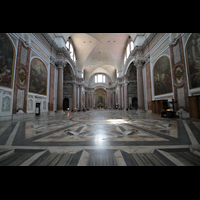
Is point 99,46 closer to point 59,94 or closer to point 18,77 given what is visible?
point 59,94

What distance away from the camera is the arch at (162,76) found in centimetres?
830

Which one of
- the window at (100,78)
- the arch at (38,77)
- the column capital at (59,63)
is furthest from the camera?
the window at (100,78)

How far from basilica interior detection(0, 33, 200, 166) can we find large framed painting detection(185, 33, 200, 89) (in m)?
0.06

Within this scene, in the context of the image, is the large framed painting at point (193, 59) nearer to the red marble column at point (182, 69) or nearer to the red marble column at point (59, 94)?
the red marble column at point (182, 69)

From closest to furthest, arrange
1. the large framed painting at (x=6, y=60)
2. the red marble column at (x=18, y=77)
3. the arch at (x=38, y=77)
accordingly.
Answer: the large framed painting at (x=6, y=60)
the red marble column at (x=18, y=77)
the arch at (x=38, y=77)

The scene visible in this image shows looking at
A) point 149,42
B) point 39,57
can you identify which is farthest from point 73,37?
point 149,42

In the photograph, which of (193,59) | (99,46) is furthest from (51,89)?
(99,46)

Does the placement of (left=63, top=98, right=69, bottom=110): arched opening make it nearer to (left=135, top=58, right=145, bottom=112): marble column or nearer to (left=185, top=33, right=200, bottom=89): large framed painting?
(left=135, top=58, right=145, bottom=112): marble column

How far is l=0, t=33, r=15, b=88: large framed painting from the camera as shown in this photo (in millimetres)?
5980

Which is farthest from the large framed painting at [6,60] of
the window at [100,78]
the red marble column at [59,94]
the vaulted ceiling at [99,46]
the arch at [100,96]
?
the arch at [100,96]

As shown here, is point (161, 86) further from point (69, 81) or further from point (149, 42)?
point (69, 81)

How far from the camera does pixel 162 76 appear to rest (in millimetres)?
8961
